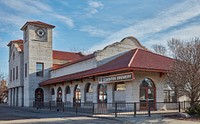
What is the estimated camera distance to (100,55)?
28.9m

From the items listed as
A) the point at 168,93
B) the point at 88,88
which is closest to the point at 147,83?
the point at 168,93

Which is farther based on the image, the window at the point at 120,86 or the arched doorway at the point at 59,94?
the arched doorway at the point at 59,94

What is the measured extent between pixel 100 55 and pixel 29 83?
52.2 ft

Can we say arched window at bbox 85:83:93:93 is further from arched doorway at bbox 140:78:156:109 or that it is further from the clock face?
the clock face

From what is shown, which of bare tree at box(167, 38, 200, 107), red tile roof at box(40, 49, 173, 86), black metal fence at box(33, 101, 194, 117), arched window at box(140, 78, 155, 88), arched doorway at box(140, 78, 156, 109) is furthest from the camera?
arched window at box(140, 78, 155, 88)

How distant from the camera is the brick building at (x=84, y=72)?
23094mm

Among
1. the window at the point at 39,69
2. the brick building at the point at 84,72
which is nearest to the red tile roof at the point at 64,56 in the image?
the brick building at the point at 84,72

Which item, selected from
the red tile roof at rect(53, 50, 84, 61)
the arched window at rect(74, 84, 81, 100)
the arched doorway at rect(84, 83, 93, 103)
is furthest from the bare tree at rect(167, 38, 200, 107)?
the red tile roof at rect(53, 50, 84, 61)

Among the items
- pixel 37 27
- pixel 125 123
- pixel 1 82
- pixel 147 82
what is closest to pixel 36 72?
pixel 37 27

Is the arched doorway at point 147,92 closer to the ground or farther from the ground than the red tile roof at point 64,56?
closer to the ground

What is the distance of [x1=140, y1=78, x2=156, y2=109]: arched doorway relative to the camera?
23.3m

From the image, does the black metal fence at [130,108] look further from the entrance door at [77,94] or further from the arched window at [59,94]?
the arched window at [59,94]

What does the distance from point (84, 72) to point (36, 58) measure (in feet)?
48.4

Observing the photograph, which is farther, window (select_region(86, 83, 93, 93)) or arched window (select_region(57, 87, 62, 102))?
arched window (select_region(57, 87, 62, 102))
